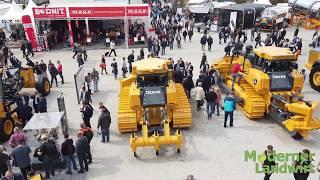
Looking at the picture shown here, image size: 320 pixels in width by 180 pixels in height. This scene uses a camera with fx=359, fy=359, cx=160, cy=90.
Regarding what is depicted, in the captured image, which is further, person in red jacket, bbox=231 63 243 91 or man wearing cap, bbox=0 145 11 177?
person in red jacket, bbox=231 63 243 91

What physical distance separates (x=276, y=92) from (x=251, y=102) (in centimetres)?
91

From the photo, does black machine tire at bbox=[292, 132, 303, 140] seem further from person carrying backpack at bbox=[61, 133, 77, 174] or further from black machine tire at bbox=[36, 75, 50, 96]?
black machine tire at bbox=[36, 75, 50, 96]

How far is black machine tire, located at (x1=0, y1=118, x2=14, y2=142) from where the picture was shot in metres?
11.5

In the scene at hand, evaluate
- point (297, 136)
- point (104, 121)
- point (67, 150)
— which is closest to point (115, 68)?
point (104, 121)

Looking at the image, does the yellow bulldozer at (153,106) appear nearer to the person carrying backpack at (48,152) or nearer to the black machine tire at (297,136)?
the person carrying backpack at (48,152)

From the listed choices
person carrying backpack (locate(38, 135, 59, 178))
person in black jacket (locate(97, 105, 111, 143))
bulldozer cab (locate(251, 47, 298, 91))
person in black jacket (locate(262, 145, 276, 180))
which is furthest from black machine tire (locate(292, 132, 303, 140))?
person carrying backpack (locate(38, 135, 59, 178))

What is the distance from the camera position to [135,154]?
10633 mm

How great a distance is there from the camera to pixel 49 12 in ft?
79.5

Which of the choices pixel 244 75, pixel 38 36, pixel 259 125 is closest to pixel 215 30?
pixel 38 36

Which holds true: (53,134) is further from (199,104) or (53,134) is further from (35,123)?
(199,104)

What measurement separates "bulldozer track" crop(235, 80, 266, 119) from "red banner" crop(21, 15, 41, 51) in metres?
16.2

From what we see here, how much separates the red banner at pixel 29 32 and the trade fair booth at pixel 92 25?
1.11 feet

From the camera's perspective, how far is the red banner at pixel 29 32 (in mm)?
24047

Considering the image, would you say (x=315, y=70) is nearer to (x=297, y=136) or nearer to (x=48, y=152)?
(x=297, y=136)
